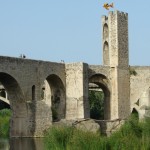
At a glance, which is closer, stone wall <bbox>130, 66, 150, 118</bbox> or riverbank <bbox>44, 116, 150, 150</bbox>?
riverbank <bbox>44, 116, 150, 150</bbox>

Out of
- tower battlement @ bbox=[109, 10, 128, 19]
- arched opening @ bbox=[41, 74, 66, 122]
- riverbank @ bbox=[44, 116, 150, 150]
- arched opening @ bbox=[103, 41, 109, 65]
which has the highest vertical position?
tower battlement @ bbox=[109, 10, 128, 19]

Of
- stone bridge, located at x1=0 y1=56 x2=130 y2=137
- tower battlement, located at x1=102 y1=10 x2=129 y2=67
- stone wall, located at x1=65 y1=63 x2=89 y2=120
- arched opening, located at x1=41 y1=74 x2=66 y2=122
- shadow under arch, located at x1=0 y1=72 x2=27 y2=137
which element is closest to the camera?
stone bridge, located at x1=0 y1=56 x2=130 y2=137

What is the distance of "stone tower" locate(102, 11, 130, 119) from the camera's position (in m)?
37.0

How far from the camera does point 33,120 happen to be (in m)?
30.3

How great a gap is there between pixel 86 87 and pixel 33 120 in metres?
5.77

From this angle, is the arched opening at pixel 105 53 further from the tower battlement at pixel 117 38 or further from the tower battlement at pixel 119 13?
the tower battlement at pixel 119 13

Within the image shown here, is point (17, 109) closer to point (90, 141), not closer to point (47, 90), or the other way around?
point (47, 90)

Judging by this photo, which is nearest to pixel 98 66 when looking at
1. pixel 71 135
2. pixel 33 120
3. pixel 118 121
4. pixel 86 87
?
pixel 86 87

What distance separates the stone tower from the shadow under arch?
8740mm

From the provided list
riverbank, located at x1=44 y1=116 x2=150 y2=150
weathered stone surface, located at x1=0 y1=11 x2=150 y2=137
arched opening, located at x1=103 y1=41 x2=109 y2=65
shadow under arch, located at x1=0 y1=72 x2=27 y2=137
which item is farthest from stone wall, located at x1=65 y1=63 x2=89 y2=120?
riverbank, located at x1=44 y1=116 x2=150 y2=150

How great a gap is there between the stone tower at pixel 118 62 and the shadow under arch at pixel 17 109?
874 centimetres

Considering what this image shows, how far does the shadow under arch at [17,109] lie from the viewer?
99.6 feet

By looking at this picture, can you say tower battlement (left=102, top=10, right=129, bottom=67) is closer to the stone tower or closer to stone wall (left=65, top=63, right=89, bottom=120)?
the stone tower

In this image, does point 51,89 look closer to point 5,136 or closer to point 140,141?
point 5,136
